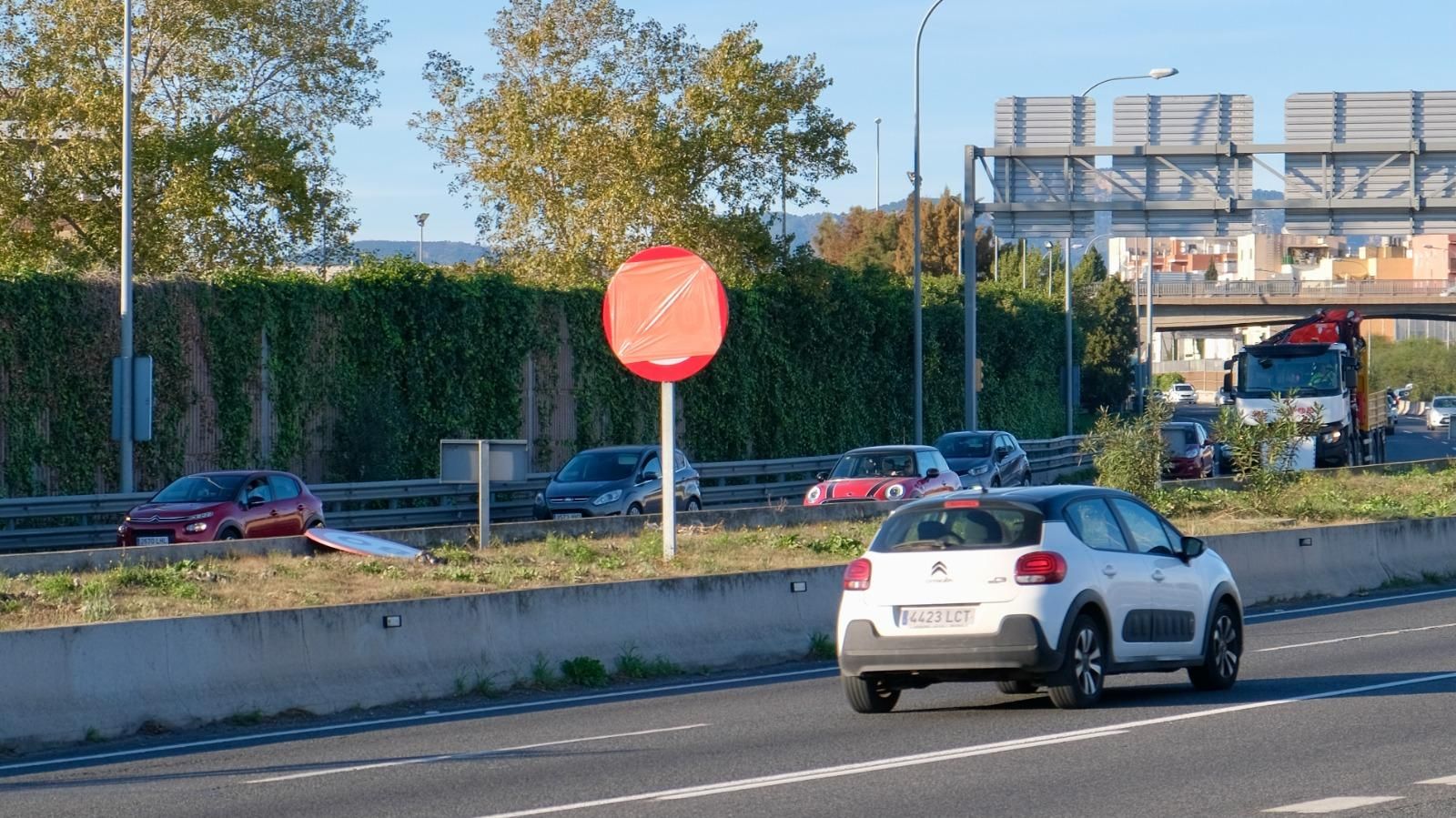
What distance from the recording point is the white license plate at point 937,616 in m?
12.7

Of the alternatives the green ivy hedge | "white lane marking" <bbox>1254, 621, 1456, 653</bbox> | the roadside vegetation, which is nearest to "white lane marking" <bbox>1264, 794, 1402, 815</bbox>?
the roadside vegetation

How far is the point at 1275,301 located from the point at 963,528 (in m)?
91.7

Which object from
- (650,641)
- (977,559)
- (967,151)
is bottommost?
(650,641)

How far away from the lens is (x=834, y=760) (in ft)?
37.3

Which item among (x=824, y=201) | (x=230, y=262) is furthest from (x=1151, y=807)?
(x=824, y=201)

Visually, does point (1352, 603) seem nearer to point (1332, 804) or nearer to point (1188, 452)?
point (1332, 804)

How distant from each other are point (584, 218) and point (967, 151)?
1155 cm

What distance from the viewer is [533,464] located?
146 ft

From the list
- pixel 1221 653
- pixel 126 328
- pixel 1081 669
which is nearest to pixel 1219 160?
pixel 126 328

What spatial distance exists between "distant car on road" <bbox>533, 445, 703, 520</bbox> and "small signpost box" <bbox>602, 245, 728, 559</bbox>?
11.9 meters

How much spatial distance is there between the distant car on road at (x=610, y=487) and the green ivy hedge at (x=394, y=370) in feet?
22.5

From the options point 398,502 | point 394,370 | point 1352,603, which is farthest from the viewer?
point 394,370

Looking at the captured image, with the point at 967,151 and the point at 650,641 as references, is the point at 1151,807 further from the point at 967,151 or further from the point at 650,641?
the point at 967,151

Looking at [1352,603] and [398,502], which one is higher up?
[398,502]
